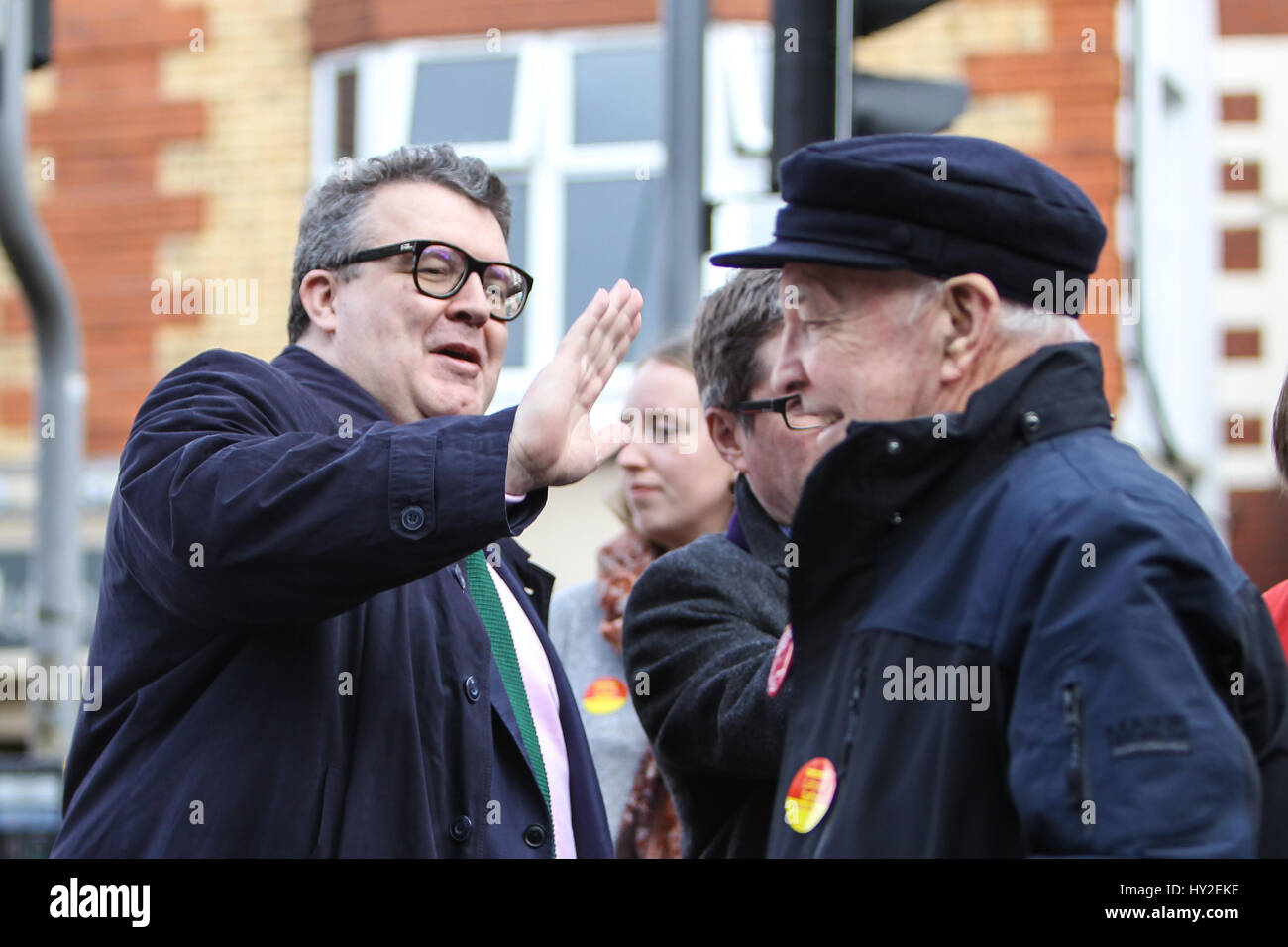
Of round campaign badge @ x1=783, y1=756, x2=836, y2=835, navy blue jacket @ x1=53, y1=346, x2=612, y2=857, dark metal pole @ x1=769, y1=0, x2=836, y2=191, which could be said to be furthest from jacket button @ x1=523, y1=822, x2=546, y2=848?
dark metal pole @ x1=769, y1=0, x2=836, y2=191

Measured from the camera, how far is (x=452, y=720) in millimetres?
2588

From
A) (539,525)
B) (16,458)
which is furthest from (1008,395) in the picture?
(16,458)

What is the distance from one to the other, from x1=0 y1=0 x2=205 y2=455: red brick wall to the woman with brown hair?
5.93m

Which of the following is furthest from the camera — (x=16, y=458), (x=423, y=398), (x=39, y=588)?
(x=16, y=458)

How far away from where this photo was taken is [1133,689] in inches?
63.8

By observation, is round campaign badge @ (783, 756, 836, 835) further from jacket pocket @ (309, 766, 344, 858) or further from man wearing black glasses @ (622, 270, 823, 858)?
jacket pocket @ (309, 766, 344, 858)

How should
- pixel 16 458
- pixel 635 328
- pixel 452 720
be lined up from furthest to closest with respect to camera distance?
pixel 16 458, pixel 452 720, pixel 635 328

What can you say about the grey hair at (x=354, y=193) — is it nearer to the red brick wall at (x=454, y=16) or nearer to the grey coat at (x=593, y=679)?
the grey coat at (x=593, y=679)

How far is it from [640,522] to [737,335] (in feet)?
3.14

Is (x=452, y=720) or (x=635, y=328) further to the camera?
(x=452, y=720)

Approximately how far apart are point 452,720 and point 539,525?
231 inches

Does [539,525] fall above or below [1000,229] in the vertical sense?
below

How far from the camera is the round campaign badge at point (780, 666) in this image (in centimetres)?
246
